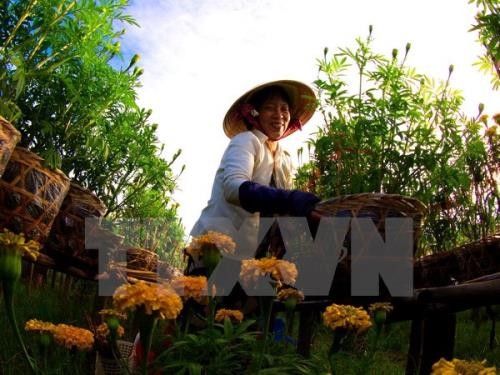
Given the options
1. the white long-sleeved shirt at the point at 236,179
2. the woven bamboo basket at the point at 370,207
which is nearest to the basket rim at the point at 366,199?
the woven bamboo basket at the point at 370,207

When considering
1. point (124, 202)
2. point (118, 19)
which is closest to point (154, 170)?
point (124, 202)

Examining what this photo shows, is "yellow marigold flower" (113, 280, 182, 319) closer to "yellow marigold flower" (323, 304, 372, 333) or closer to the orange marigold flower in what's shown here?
"yellow marigold flower" (323, 304, 372, 333)

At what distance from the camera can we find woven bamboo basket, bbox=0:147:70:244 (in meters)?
2.08

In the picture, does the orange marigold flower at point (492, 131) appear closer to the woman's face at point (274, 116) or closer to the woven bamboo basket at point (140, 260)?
the woman's face at point (274, 116)

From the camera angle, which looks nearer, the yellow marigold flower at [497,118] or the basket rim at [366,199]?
the basket rim at [366,199]

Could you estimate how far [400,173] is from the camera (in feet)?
9.59

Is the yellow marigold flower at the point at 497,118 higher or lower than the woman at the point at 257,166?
higher

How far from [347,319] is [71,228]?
1697 millimetres

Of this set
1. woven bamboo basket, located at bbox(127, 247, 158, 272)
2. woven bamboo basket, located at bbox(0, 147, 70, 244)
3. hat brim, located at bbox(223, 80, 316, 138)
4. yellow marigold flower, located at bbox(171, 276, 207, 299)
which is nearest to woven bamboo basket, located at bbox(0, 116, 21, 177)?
woven bamboo basket, located at bbox(0, 147, 70, 244)

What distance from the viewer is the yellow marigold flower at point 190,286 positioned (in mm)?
1289

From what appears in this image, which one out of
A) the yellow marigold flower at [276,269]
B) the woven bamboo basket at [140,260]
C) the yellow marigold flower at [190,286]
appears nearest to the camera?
A: the yellow marigold flower at [276,269]

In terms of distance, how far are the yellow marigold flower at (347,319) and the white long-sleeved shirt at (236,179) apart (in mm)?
843

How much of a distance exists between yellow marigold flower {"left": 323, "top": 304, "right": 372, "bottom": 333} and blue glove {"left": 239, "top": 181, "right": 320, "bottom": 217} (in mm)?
580

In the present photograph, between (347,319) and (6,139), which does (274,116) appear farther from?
(347,319)
